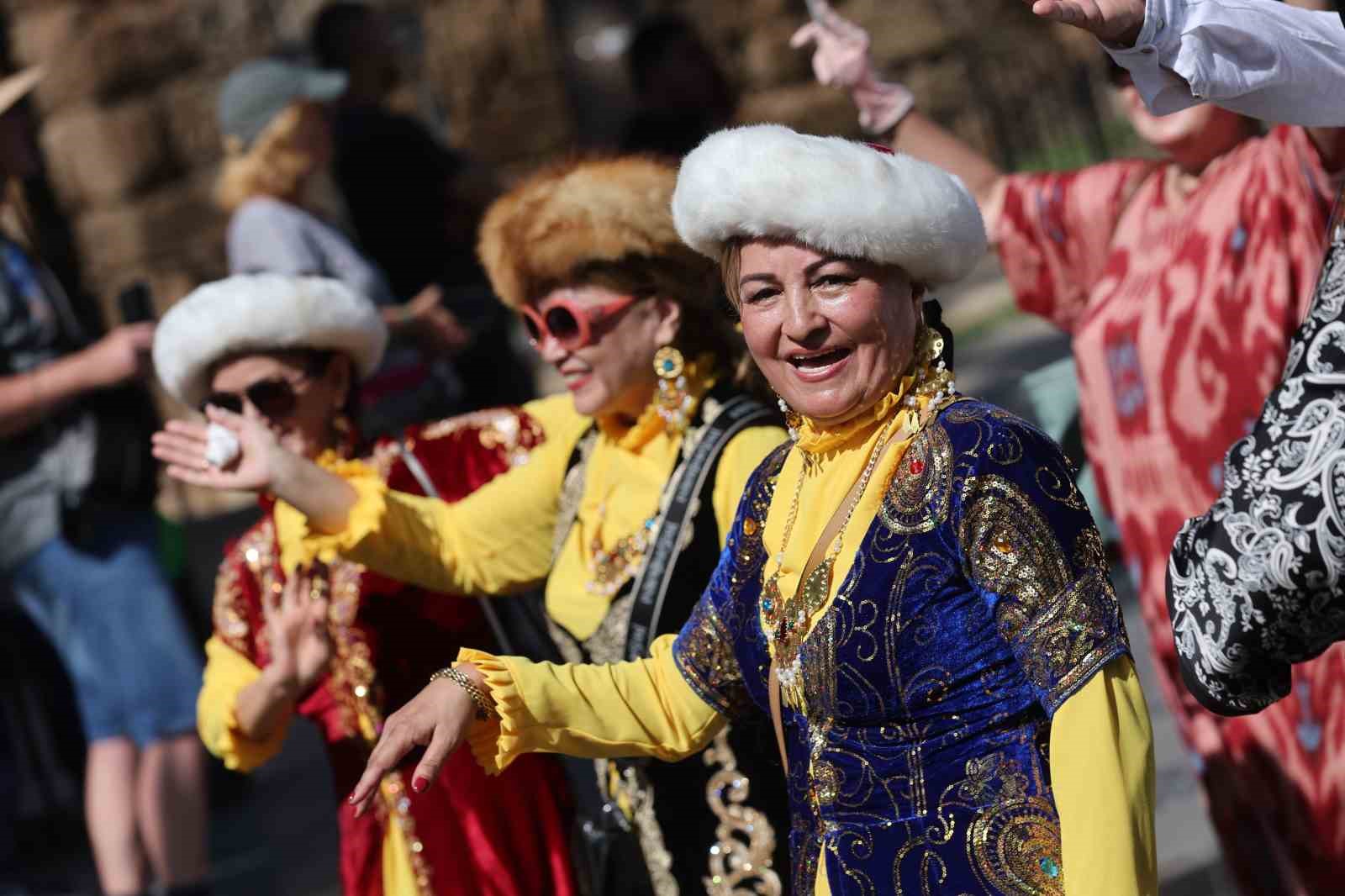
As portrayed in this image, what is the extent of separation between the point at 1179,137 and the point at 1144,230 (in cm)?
24

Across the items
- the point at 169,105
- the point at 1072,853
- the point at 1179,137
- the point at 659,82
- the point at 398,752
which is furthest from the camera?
the point at 169,105

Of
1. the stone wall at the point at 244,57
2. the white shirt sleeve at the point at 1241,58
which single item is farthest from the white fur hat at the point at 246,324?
the stone wall at the point at 244,57

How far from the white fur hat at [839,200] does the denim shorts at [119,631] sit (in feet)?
10.2

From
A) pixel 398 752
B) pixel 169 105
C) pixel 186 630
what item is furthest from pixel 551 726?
pixel 169 105

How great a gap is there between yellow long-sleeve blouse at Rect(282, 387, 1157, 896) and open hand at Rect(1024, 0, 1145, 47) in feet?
1.80

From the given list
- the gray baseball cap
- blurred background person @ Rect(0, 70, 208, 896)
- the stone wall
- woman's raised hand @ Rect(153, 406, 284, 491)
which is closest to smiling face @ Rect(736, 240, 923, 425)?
woman's raised hand @ Rect(153, 406, 284, 491)

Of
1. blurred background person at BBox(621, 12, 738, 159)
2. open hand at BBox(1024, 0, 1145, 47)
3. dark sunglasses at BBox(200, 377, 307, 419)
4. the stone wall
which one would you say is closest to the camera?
open hand at BBox(1024, 0, 1145, 47)

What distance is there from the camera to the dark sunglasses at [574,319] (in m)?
3.12

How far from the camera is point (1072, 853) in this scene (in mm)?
2078

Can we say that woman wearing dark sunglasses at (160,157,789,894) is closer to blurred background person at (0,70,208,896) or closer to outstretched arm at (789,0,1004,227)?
outstretched arm at (789,0,1004,227)

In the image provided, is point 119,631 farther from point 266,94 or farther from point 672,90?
point 672,90

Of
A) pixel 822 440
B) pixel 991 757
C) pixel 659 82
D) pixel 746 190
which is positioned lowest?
pixel 991 757

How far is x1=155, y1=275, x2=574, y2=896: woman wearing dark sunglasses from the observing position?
3334mm

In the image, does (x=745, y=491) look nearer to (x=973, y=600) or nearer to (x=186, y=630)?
(x=973, y=600)
